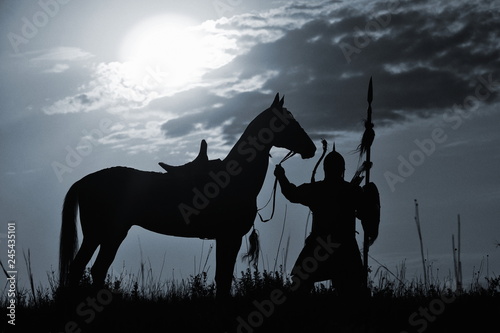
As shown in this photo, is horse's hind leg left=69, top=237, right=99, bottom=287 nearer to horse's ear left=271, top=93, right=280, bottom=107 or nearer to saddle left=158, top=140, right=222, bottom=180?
saddle left=158, top=140, right=222, bottom=180

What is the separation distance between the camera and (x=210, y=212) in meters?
9.09

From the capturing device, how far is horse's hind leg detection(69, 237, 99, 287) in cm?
877

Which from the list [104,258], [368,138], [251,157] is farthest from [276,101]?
[104,258]

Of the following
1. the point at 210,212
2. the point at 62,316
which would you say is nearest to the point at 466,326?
the point at 210,212

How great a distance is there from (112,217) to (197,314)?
9.16ft

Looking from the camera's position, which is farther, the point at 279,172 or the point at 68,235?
the point at 68,235

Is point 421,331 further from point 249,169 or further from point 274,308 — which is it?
point 249,169

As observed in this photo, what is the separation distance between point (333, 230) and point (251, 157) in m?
1.94

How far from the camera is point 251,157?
9.05 meters

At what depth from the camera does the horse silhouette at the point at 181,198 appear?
29.1ft

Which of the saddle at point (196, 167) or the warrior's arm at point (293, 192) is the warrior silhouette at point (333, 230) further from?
the saddle at point (196, 167)

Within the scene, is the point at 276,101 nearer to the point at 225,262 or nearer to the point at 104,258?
the point at 225,262

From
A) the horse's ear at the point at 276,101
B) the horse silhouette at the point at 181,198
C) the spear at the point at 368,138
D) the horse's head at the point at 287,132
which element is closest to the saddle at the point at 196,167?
the horse silhouette at the point at 181,198

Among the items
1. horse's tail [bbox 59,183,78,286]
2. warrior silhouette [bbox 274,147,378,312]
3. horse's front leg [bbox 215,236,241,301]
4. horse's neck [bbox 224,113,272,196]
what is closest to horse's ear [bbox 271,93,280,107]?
horse's neck [bbox 224,113,272,196]
